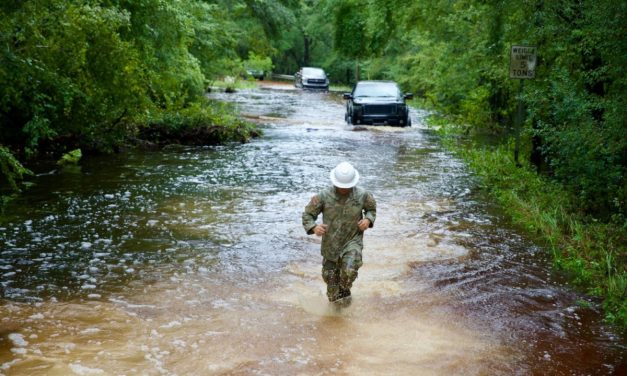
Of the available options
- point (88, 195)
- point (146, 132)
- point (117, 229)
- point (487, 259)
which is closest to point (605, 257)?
point (487, 259)

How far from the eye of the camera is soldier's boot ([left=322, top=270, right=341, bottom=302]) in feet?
23.3

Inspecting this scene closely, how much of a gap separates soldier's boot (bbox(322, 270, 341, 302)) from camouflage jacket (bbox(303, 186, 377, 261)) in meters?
0.21

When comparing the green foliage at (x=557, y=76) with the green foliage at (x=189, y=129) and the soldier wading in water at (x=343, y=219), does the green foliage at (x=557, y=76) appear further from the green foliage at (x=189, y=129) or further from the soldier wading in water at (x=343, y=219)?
the green foliage at (x=189, y=129)

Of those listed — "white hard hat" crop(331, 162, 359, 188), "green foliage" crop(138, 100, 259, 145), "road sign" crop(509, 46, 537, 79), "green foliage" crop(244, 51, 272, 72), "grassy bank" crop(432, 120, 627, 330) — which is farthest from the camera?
"green foliage" crop(244, 51, 272, 72)

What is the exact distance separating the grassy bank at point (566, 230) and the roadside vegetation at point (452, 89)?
0.09 feet

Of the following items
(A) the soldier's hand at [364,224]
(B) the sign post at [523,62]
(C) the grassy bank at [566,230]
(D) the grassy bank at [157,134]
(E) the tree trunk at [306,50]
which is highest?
(E) the tree trunk at [306,50]

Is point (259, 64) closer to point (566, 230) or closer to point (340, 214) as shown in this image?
point (566, 230)

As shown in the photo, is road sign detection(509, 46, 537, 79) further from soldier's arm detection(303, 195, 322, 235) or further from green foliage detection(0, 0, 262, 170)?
soldier's arm detection(303, 195, 322, 235)

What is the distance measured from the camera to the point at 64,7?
36.9 ft

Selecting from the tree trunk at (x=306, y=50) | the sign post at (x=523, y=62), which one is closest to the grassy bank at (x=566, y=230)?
the sign post at (x=523, y=62)

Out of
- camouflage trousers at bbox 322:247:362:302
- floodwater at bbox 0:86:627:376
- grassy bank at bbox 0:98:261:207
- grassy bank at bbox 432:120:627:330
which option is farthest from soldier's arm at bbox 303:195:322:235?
grassy bank at bbox 0:98:261:207

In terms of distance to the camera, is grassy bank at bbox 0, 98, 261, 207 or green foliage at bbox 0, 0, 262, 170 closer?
green foliage at bbox 0, 0, 262, 170

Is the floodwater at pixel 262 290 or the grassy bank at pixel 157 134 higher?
the grassy bank at pixel 157 134

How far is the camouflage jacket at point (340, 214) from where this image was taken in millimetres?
6902
